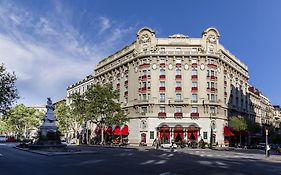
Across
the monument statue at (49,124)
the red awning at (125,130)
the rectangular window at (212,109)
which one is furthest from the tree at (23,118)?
the monument statue at (49,124)

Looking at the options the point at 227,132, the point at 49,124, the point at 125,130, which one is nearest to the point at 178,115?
the point at 227,132

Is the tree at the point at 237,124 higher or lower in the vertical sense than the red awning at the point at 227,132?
higher

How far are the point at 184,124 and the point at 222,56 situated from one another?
17884 mm

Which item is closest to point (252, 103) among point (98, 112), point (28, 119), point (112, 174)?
point (98, 112)

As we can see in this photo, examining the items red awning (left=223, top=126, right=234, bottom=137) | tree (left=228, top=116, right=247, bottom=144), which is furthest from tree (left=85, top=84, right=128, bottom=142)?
tree (left=228, top=116, right=247, bottom=144)

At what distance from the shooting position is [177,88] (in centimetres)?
7012

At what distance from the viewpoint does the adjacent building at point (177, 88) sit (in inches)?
2709

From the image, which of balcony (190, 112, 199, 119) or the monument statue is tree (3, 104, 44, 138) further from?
the monument statue

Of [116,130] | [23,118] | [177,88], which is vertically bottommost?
[116,130]

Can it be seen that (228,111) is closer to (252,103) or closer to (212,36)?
(212,36)

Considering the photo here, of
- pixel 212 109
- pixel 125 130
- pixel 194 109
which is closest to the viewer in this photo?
pixel 194 109

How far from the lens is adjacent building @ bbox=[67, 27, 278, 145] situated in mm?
68812

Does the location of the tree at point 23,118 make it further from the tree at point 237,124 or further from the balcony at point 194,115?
the tree at point 237,124

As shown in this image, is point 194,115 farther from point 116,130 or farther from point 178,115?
point 116,130
